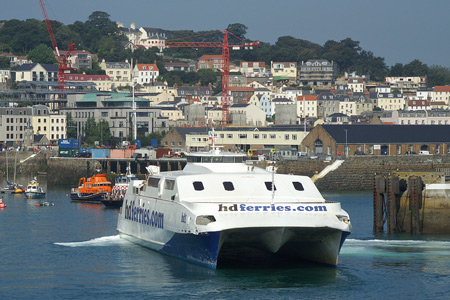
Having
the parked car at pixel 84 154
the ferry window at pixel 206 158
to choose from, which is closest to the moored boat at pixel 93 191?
the parked car at pixel 84 154

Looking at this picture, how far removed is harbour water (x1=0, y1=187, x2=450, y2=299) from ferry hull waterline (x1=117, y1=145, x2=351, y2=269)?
→ 91 centimetres

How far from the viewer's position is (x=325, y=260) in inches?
1650

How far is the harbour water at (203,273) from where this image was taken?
3759cm

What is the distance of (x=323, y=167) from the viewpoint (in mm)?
102500

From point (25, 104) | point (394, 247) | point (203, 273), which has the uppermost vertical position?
point (25, 104)

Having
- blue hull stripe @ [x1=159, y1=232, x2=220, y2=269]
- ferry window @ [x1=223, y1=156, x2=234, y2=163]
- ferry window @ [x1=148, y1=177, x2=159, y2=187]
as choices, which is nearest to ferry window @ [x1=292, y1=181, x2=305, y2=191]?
ferry window @ [x1=223, y1=156, x2=234, y2=163]

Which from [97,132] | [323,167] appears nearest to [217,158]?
[323,167]

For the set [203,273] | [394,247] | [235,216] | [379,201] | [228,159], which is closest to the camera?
[235,216]

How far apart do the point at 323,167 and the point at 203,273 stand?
63221 mm

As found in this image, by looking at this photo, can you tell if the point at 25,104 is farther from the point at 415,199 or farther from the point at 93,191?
the point at 415,199

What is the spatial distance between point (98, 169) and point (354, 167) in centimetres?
3249

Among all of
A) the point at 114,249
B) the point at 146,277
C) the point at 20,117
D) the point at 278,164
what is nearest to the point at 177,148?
the point at 278,164

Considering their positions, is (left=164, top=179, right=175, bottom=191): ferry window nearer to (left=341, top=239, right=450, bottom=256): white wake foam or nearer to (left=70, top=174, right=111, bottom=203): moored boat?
(left=341, top=239, right=450, bottom=256): white wake foam

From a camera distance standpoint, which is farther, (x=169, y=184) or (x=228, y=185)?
(x=169, y=184)
